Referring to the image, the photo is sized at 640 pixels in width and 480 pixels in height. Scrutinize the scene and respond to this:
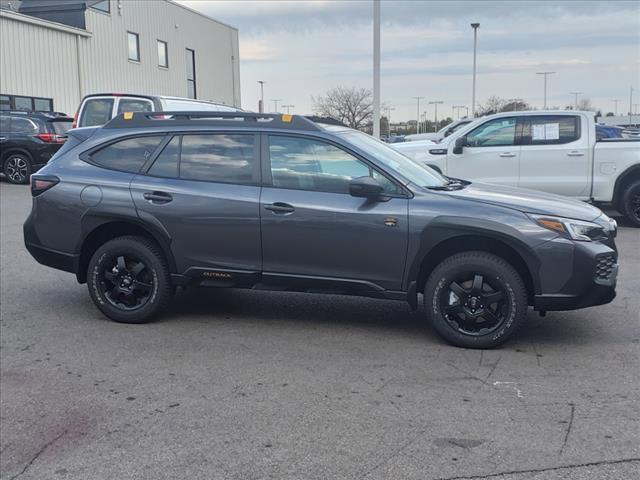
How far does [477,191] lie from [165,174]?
260 cm

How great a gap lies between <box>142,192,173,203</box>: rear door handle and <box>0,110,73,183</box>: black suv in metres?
12.4

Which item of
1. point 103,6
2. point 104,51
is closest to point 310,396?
point 104,51

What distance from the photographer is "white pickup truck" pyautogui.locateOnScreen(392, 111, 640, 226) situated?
36.2 ft

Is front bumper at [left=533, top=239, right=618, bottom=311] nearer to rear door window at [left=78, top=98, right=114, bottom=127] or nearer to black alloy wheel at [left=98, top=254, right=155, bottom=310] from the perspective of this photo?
black alloy wheel at [left=98, top=254, right=155, bottom=310]

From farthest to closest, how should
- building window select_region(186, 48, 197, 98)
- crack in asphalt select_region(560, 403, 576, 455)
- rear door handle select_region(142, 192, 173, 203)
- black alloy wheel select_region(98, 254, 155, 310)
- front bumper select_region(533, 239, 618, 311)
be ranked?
building window select_region(186, 48, 197, 98)
black alloy wheel select_region(98, 254, 155, 310)
rear door handle select_region(142, 192, 173, 203)
front bumper select_region(533, 239, 618, 311)
crack in asphalt select_region(560, 403, 576, 455)

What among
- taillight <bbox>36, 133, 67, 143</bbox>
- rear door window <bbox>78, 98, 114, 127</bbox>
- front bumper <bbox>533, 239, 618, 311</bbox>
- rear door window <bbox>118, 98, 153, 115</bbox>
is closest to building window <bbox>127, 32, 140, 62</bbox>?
taillight <bbox>36, 133, 67, 143</bbox>

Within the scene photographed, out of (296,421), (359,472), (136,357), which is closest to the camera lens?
(359,472)

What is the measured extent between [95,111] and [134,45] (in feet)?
66.2

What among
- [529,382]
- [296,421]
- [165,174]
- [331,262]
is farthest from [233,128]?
[529,382]

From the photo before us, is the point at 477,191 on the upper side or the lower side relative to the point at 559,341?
upper

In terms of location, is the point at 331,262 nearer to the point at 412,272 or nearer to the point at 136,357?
the point at 412,272

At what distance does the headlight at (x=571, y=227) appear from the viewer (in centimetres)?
490

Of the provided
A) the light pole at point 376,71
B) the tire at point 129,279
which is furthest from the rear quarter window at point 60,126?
the tire at point 129,279

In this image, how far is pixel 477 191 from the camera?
549 centimetres
